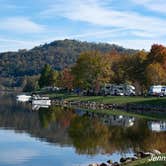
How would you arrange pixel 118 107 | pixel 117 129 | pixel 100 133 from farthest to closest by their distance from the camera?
pixel 118 107
pixel 117 129
pixel 100 133

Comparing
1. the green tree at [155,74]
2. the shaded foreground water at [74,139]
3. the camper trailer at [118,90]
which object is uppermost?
the green tree at [155,74]

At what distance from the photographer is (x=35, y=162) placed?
34.3 m

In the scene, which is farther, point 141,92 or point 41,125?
point 141,92

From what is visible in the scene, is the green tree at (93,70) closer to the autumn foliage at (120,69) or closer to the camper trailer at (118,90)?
the autumn foliage at (120,69)

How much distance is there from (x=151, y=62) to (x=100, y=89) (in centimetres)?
2019

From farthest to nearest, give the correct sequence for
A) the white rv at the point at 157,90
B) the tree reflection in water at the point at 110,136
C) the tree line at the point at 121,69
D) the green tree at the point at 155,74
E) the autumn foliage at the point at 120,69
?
the autumn foliage at the point at 120,69
the tree line at the point at 121,69
the green tree at the point at 155,74
the white rv at the point at 157,90
the tree reflection in water at the point at 110,136

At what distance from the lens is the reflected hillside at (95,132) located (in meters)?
42.0

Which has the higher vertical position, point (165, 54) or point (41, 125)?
point (165, 54)

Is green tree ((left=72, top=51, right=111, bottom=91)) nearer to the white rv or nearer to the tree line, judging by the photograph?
the tree line

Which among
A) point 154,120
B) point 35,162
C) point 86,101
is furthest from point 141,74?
point 35,162

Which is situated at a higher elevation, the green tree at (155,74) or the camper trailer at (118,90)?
the green tree at (155,74)

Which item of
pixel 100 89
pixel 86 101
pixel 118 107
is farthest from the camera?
pixel 100 89

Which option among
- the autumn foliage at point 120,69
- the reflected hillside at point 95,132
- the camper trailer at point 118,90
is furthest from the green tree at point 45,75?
the reflected hillside at point 95,132

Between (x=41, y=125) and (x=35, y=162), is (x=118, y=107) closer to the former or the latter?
(x=41, y=125)
